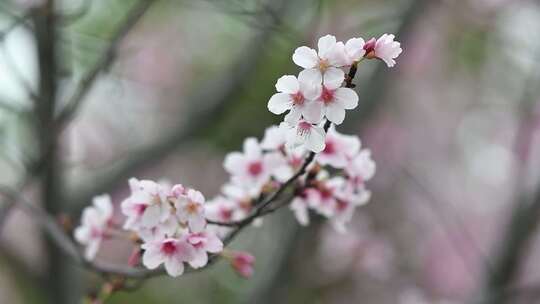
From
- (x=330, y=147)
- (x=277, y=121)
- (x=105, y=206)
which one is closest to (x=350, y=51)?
(x=330, y=147)

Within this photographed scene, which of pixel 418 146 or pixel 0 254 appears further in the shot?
pixel 418 146

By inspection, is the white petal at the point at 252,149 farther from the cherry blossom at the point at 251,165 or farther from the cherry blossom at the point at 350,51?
the cherry blossom at the point at 350,51

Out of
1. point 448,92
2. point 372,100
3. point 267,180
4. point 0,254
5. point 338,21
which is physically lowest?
point 267,180

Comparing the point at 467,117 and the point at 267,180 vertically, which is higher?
the point at 467,117

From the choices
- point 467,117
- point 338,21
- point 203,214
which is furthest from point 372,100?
point 467,117

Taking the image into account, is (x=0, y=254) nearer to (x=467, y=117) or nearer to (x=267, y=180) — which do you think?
(x=267, y=180)

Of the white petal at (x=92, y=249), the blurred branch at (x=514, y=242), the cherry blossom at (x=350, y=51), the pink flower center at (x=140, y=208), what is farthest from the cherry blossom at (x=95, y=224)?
the blurred branch at (x=514, y=242)
